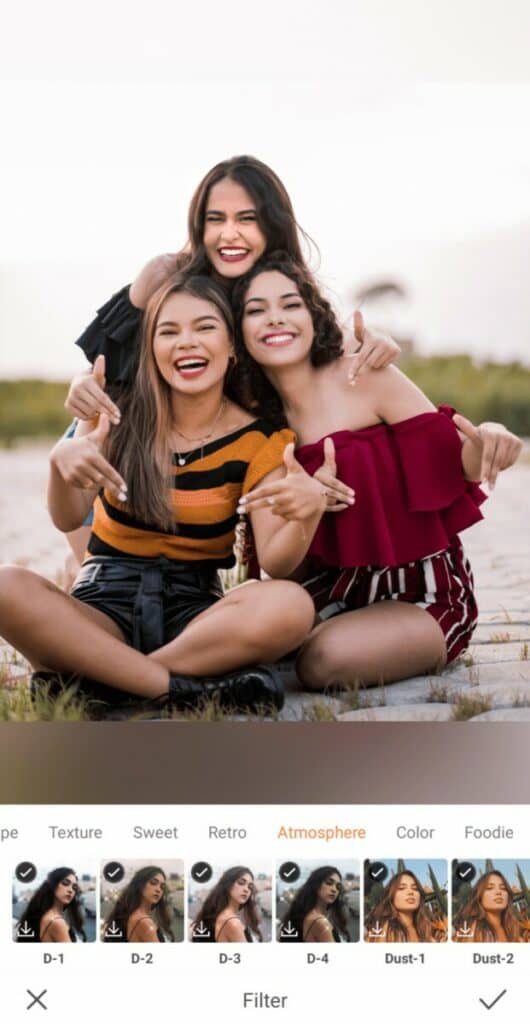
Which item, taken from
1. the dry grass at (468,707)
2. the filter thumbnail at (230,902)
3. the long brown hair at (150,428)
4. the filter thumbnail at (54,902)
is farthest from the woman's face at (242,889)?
the long brown hair at (150,428)

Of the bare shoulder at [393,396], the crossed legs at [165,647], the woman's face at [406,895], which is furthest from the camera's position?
the bare shoulder at [393,396]

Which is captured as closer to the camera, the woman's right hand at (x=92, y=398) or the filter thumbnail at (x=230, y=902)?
the filter thumbnail at (x=230, y=902)

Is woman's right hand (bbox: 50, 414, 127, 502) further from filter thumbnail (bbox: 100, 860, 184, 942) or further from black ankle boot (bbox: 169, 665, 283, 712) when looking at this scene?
filter thumbnail (bbox: 100, 860, 184, 942)

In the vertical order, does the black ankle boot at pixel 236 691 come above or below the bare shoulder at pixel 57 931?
above

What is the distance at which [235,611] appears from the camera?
3.47 ft

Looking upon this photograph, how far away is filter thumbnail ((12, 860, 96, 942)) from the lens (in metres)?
0.94

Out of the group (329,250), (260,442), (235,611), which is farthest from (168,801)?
(329,250)

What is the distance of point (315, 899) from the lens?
3.07 ft

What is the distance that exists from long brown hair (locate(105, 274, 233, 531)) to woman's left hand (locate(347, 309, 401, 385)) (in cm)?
12

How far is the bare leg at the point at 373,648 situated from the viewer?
3.65 ft

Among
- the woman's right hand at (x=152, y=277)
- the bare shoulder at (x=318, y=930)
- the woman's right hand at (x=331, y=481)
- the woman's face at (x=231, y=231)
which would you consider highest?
the woman's face at (x=231, y=231)

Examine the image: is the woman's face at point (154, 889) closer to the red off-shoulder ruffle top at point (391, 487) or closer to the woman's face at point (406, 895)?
the woman's face at point (406, 895)

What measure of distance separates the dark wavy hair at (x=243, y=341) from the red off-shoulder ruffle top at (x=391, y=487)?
57 millimetres

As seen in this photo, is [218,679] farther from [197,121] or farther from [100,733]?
[197,121]
